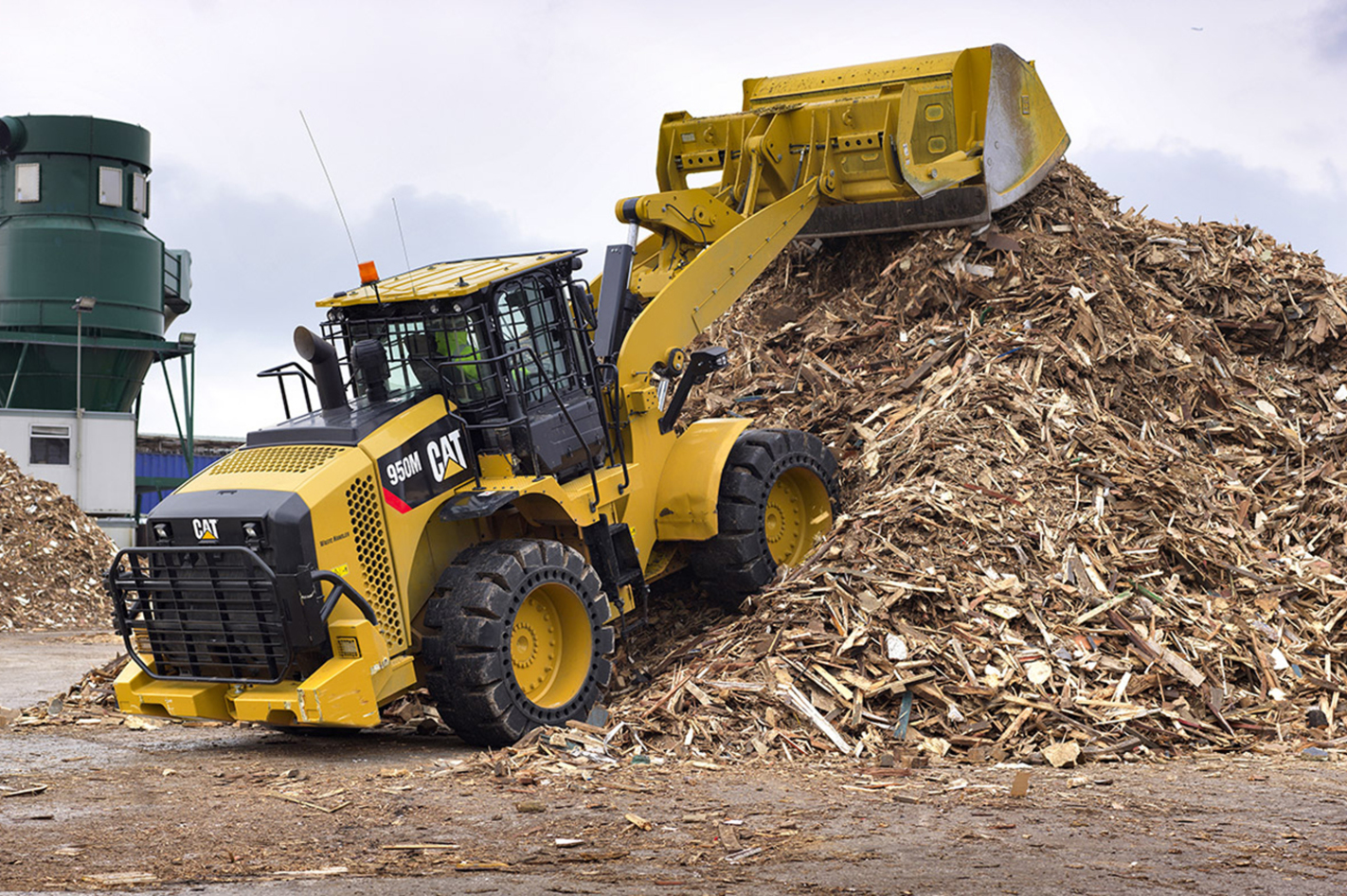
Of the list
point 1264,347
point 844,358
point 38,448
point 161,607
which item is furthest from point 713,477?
point 38,448

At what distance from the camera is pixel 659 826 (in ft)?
23.5

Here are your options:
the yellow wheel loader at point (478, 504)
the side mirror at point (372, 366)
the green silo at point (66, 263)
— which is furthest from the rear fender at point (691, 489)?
the green silo at point (66, 263)

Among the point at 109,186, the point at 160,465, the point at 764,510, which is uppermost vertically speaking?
the point at 109,186

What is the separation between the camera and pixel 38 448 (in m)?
31.8

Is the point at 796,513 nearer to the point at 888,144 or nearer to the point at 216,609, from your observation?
the point at 888,144

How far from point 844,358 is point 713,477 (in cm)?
318

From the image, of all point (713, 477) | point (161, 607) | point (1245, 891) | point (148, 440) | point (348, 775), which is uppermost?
point (148, 440)

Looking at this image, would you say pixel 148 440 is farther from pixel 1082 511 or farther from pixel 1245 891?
pixel 1245 891

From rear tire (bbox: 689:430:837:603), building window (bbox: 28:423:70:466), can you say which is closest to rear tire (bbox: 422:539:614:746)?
rear tire (bbox: 689:430:837:603)

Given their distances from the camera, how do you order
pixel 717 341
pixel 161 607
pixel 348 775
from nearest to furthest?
pixel 348 775 < pixel 161 607 < pixel 717 341

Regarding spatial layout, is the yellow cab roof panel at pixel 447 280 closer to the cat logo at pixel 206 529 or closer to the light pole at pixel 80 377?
the cat logo at pixel 206 529

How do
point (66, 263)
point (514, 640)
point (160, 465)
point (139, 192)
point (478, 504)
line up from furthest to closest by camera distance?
point (160, 465) → point (139, 192) → point (66, 263) → point (514, 640) → point (478, 504)

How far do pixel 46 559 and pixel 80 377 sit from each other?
32.9 feet

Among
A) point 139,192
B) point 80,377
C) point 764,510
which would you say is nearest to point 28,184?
point 139,192
